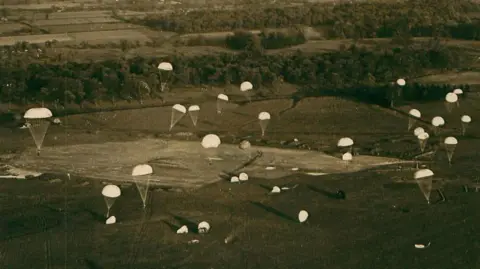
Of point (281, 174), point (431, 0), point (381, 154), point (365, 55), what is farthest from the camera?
point (431, 0)

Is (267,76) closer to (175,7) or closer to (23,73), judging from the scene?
(23,73)

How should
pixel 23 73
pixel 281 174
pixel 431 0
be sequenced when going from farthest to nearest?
pixel 431 0, pixel 23 73, pixel 281 174

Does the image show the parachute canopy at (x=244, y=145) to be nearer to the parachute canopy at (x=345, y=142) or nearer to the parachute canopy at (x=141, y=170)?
the parachute canopy at (x=345, y=142)

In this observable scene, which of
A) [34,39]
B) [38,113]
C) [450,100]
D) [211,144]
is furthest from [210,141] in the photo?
[34,39]

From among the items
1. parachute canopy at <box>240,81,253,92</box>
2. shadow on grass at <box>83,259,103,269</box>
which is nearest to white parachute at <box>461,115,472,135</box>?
parachute canopy at <box>240,81,253,92</box>

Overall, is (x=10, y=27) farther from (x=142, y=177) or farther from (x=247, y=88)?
(x=142, y=177)

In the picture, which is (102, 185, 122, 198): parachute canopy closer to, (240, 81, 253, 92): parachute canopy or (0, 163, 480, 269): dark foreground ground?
(0, 163, 480, 269): dark foreground ground

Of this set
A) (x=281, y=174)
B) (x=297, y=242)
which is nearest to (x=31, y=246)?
(x=297, y=242)
